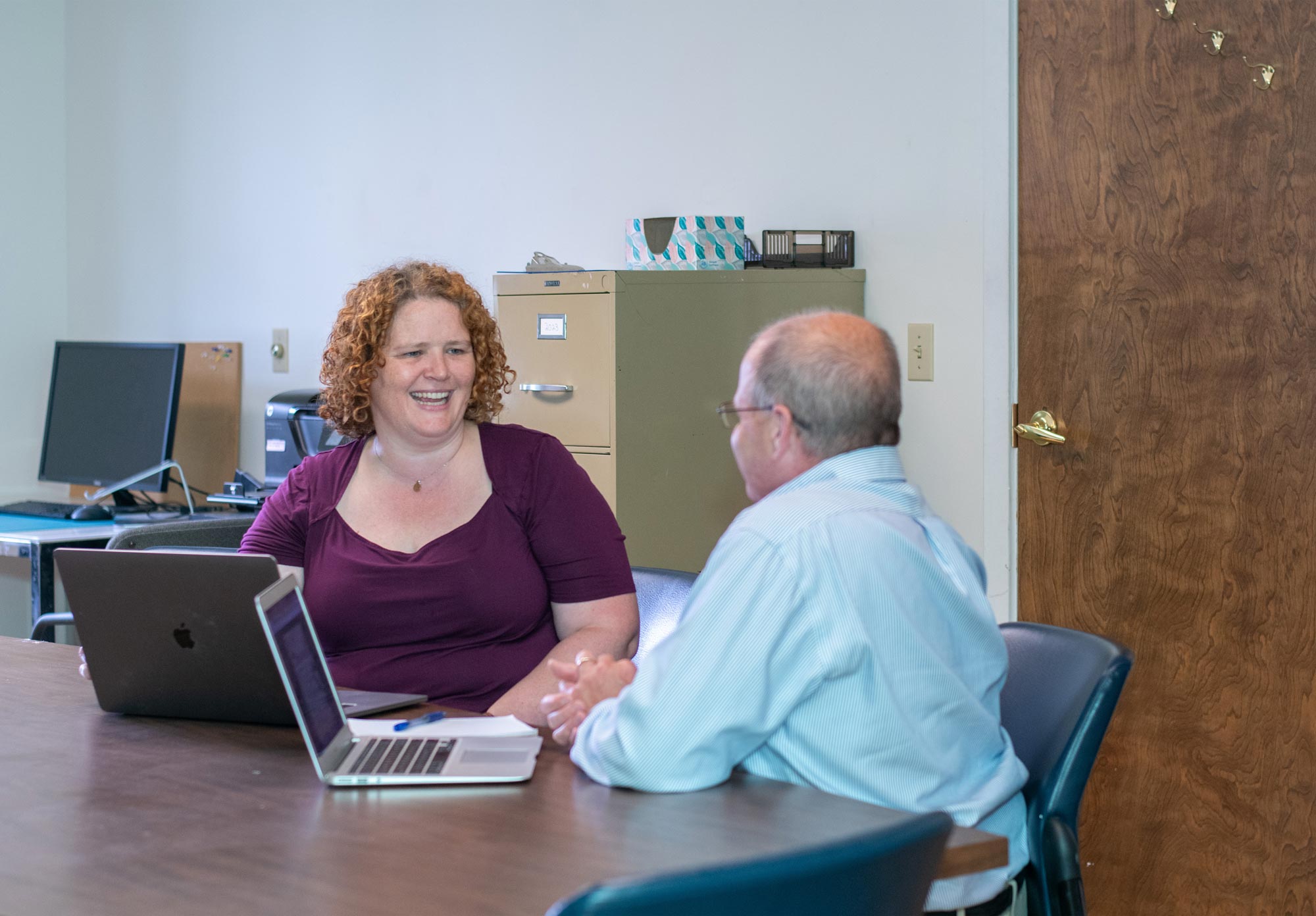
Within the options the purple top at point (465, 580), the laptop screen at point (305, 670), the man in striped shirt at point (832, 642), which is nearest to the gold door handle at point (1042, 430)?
the purple top at point (465, 580)

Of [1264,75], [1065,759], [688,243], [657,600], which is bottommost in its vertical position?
[1065,759]

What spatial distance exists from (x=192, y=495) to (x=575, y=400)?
215 centimetres

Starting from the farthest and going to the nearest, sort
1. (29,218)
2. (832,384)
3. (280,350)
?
1. (29,218)
2. (280,350)
3. (832,384)

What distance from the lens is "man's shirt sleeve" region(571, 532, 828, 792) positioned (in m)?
1.25

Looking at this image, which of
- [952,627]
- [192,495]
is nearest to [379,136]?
[192,495]

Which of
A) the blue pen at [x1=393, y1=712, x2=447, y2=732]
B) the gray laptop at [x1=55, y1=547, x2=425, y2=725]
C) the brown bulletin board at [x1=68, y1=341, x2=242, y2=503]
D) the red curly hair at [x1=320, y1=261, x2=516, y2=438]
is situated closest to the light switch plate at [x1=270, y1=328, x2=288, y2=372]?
the brown bulletin board at [x1=68, y1=341, x2=242, y2=503]

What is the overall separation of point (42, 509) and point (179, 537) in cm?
187

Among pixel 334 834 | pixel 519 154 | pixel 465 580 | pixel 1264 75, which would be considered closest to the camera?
pixel 334 834

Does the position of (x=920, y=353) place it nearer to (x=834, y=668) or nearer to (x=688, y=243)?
(x=688, y=243)

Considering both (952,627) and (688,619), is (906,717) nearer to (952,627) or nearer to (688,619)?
(952,627)

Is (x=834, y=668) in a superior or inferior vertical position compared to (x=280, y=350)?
inferior

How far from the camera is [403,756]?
1.44 meters

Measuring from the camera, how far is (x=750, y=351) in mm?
1468

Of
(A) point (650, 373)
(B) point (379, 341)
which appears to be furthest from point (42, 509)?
(B) point (379, 341)
